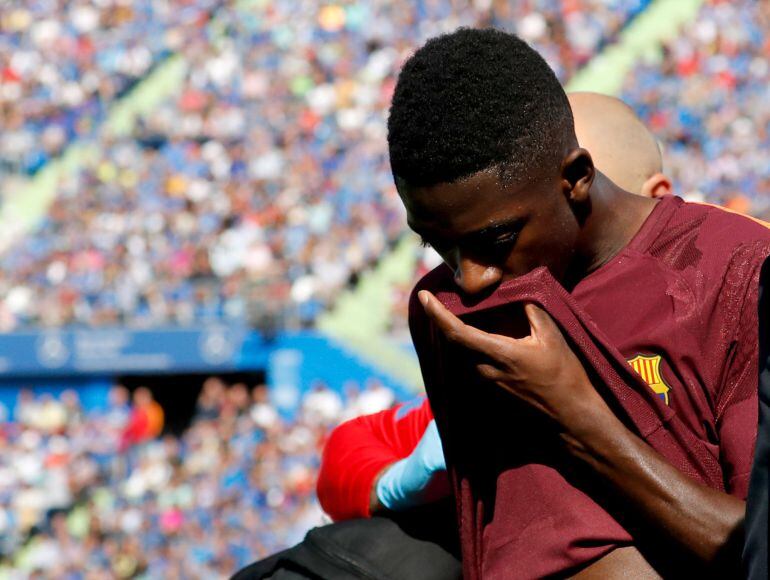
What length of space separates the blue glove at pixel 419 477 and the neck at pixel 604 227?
45 centimetres

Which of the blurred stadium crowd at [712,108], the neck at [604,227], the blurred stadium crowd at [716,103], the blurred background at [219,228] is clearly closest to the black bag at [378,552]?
the neck at [604,227]

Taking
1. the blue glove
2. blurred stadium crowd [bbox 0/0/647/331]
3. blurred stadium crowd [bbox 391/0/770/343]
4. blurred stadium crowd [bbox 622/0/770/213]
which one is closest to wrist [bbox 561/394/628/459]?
the blue glove

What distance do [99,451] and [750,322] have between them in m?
10.2

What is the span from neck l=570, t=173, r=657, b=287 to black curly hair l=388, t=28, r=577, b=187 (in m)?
0.12

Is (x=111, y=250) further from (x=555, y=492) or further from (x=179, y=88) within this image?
(x=555, y=492)

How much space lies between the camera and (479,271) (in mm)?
1822

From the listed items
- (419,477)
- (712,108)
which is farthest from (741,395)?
(712,108)

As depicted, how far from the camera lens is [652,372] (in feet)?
5.97

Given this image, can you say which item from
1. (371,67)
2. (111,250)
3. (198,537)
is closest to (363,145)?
(371,67)

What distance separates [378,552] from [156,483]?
355 inches

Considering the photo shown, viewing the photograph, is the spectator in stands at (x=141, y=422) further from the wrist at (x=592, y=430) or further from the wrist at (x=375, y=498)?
the wrist at (x=592, y=430)

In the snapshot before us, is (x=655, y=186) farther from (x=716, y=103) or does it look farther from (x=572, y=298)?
(x=716, y=103)

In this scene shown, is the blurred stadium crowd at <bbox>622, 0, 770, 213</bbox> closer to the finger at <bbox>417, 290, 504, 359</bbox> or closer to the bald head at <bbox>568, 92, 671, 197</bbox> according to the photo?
the bald head at <bbox>568, 92, 671, 197</bbox>

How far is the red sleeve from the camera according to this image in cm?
253
